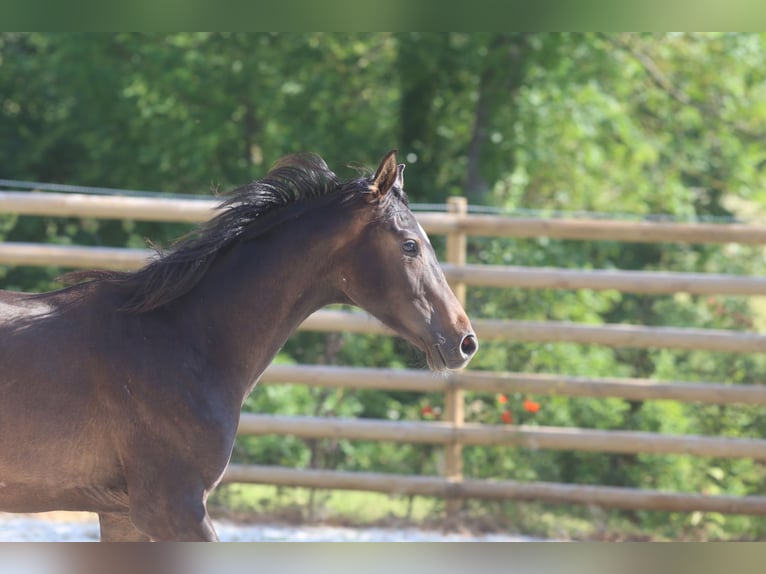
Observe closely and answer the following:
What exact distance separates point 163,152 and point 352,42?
207 centimetres

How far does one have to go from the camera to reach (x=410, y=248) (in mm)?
3283

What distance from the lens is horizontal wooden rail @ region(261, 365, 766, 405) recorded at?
5848mm

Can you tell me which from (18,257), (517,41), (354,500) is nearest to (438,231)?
(354,500)

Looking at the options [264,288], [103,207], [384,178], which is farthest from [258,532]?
[384,178]

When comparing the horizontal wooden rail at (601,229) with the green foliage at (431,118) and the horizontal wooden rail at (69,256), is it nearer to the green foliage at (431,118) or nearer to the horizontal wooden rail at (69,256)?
the horizontal wooden rail at (69,256)

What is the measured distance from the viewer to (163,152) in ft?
31.2

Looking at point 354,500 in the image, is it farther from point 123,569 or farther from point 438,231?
point 123,569

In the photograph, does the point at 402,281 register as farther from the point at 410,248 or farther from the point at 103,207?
the point at 103,207

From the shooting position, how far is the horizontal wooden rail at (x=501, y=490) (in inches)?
227

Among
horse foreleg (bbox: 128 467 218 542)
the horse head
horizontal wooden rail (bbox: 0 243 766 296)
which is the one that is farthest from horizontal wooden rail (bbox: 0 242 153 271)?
horse foreleg (bbox: 128 467 218 542)

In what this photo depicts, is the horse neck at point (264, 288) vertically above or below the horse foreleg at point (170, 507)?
above

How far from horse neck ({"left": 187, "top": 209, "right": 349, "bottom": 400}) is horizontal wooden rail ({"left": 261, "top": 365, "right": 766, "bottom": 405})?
102 inches

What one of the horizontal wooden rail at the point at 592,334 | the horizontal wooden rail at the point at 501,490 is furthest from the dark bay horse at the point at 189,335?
the horizontal wooden rail at the point at 501,490

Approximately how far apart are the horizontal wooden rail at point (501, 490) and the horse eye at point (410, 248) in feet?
9.70
